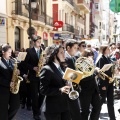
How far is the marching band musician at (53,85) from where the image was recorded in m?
4.48

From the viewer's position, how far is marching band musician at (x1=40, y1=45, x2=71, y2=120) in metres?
4.48

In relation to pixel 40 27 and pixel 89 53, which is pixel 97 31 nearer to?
pixel 40 27

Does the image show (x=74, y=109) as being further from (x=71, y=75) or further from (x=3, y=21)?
(x=3, y=21)

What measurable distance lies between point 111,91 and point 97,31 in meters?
65.2

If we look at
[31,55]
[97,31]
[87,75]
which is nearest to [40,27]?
[31,55]

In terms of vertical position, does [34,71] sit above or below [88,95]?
above

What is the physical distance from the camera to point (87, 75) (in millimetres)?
5605

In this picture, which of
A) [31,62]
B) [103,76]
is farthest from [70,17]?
[103,76]

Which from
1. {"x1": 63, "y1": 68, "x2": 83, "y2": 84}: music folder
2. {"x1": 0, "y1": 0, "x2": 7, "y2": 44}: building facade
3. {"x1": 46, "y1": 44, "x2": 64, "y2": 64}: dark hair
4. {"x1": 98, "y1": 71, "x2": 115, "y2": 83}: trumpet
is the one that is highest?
{"x1": 0, "y1": 0, "x2": 7, "y2": 44}: building facade

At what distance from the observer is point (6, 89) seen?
6.09m

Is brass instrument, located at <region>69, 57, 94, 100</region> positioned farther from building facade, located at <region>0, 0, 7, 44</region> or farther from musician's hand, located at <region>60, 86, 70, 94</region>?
building facade, located at <region>0, 0, 7, 44</region>

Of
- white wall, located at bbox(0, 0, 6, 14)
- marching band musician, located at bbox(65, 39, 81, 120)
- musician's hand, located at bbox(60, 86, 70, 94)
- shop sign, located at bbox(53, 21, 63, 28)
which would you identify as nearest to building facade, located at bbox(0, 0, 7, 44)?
white wall, located at bbox(0, 0, 6, 14)

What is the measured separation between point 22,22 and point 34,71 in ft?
55.7

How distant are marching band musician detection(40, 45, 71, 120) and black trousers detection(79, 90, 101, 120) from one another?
124 cm
